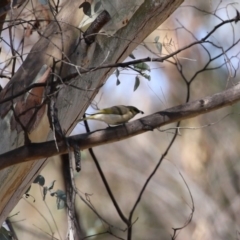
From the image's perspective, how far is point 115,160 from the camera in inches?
133

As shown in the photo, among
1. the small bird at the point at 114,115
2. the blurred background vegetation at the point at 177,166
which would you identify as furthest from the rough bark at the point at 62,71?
the blurred background vegetation at the point at 177,166

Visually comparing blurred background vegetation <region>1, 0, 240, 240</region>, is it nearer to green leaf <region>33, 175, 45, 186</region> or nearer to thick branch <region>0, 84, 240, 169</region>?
green leaf <region>33, 175, 45, 186</region>

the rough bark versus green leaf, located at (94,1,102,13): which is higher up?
green leaf, located at (94,1,102,13)

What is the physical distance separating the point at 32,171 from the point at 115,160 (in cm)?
198

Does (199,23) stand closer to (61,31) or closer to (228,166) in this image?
(228,166)

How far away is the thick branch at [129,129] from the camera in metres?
1.18

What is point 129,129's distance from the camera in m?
1.20

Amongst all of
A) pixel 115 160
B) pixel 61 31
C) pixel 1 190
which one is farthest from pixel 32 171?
pixel 115 160

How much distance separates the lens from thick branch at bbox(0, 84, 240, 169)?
3.88 ft

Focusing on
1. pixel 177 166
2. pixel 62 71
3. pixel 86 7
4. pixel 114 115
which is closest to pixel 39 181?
pixel 114 115

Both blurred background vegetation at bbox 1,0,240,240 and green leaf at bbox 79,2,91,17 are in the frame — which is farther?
blurred background vegetation at bbox 1,0,240,240

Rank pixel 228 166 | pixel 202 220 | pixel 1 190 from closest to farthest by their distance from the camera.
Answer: pixel 1 190 < pixel 202 220 < pixel 228 166

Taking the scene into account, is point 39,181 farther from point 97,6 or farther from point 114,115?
point 97,6

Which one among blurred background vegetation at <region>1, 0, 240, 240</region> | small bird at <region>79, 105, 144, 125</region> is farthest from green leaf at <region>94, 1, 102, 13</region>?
blurred background vegetation at <region>1, 0, 240, 240</region>
